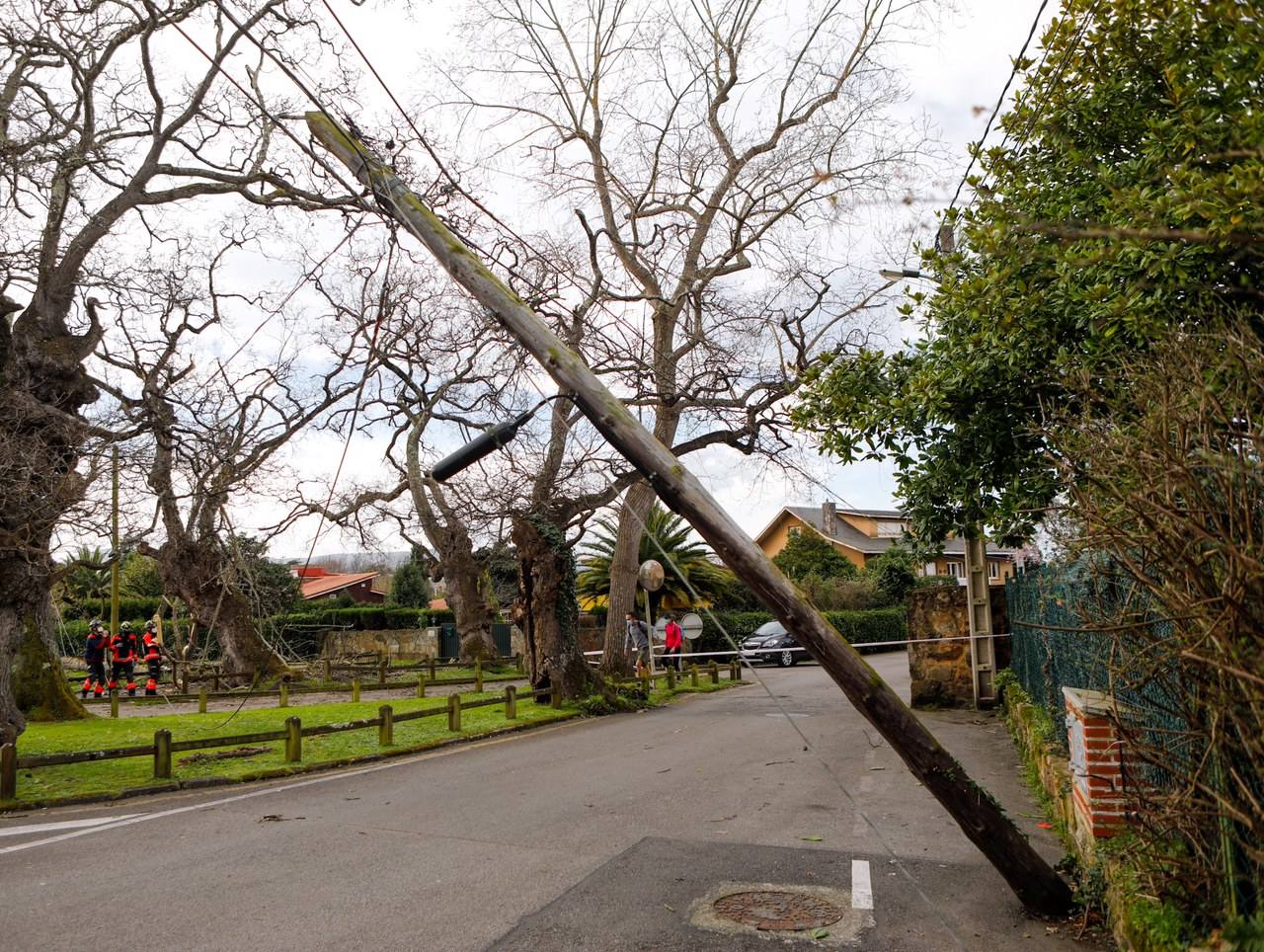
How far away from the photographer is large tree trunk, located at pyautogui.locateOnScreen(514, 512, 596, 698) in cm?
1936

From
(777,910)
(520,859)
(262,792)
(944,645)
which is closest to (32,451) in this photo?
(262,792)

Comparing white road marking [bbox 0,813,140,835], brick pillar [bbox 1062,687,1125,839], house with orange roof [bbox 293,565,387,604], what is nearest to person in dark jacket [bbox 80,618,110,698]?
white road marking [bbox 0,813,140,835]

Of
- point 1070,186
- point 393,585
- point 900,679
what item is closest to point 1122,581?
point 1070,186

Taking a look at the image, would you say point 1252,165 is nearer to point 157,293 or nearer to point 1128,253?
point 1128,253

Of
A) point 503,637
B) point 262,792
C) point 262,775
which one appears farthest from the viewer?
point 503,637

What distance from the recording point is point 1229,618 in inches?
139

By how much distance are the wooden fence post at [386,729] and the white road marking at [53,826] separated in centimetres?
466

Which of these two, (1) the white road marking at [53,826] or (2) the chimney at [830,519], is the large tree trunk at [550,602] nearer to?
(1) the white road marking at [53,826]

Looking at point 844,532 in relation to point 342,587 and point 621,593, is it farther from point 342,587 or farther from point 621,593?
point 621,593

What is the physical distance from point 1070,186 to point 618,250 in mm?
14658

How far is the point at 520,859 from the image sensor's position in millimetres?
7227

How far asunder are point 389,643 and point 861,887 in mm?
37870

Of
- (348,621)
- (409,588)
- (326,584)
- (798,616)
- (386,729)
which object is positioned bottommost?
(386,729)

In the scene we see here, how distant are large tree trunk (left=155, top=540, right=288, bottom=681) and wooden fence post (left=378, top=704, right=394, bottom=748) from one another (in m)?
9.23
